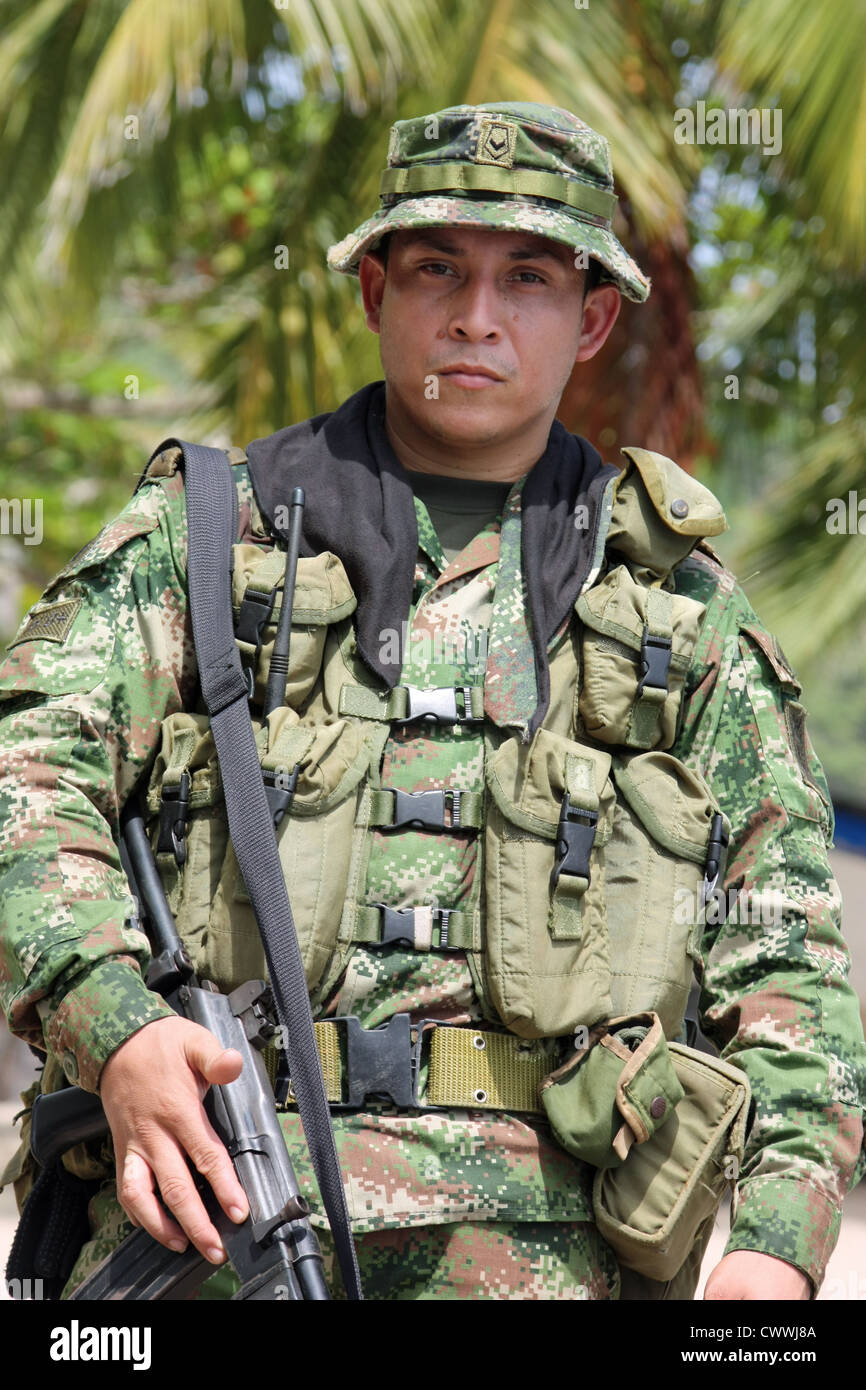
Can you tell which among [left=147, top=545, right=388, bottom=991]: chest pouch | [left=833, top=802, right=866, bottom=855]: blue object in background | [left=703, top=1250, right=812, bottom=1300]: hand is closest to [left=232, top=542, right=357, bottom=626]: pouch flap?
[left=147, top=545, right=388, bottom=991]: chest pouch

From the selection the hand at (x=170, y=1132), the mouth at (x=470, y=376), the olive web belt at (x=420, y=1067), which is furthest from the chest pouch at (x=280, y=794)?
the mouth at (x=470, y=376)

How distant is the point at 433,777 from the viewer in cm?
223

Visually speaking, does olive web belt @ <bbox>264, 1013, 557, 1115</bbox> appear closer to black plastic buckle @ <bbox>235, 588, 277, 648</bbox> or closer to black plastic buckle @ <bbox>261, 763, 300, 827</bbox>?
black plastic buckle @ <bbox>261, 763, 300, 827</bbox>

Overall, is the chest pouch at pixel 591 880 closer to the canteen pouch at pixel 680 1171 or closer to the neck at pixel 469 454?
the canteen pouch at pixel 680 1171

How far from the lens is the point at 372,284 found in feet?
8.36

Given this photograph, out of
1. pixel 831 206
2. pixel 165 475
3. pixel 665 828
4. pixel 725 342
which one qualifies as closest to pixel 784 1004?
pixel 665 828

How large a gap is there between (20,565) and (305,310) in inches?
240

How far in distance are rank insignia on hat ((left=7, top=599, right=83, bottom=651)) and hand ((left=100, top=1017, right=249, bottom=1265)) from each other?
0.57 meters

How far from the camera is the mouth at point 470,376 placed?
2.35 meters

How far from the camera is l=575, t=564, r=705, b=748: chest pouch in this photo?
222cm

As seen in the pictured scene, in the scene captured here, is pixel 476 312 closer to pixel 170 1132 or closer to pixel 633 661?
pixel 633 661

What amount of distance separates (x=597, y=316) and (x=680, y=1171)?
1309 millimetres

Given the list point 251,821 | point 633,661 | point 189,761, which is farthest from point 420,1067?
point 633,661

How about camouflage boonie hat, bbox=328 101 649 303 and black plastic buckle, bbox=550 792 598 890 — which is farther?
camouflage boonie hat, bbox=328 101 649 303
